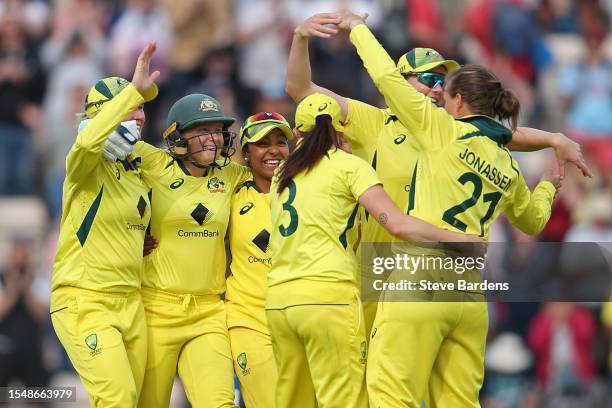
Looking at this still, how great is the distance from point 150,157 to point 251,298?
1.14m

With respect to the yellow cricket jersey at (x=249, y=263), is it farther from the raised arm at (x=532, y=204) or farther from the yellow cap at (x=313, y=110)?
the raised arm at (x=532, y=204)

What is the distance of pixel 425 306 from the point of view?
25.2 feet

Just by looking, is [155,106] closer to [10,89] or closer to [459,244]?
[10,89]

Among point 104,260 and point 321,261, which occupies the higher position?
point 321,261

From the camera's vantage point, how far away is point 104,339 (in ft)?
27.3

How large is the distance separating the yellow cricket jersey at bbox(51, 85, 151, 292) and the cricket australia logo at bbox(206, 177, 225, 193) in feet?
1.80

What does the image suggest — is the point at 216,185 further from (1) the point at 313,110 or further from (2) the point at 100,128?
(1) the point at 313,110

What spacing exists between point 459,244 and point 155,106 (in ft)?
25.8

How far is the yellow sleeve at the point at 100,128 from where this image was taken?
819 centimetres

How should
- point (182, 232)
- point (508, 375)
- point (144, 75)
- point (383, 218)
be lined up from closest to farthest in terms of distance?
1. point (383, 218)
2. point (144, 75)
3. point (182, 232)
4. point (508, 375)

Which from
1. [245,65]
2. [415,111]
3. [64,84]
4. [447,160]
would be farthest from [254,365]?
[64,84]

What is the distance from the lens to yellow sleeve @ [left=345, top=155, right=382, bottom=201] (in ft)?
25.6

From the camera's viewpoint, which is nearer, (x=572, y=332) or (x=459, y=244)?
(x=459, y=244)

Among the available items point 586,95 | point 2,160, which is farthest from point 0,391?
point 586,95
